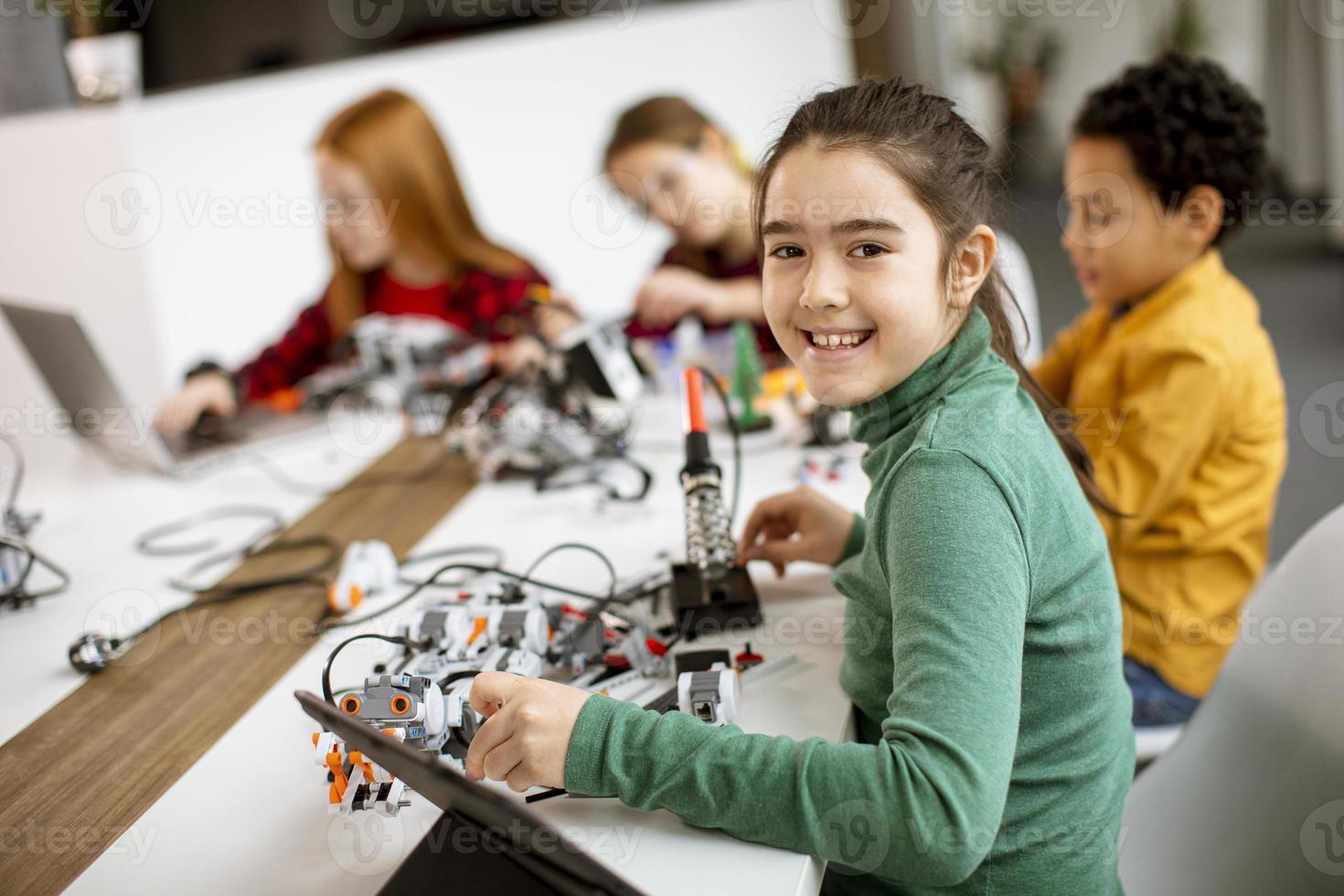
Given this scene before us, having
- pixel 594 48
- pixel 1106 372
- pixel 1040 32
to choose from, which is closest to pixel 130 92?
pixel 594 48

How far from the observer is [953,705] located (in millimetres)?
646

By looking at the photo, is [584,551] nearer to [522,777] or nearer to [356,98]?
[522,777]

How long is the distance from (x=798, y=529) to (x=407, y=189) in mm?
1426

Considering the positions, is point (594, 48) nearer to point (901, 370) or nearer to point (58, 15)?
point (58, 15)

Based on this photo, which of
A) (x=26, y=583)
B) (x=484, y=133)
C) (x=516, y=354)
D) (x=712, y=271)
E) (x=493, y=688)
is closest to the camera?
(x=493, y=688)

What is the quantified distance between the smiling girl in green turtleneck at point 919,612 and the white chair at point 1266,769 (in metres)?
0.16

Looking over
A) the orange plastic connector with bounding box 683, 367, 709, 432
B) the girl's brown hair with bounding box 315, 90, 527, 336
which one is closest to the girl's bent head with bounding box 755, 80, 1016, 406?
the orange plastic connector with bounding box 683, 367, 709, 432

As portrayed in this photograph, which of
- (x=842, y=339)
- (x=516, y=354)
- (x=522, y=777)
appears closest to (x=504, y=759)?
(x=522, y=777)

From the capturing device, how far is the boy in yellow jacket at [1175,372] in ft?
4.03

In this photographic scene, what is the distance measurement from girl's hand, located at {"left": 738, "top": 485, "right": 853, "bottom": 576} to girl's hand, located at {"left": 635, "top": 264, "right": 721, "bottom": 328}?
80cm

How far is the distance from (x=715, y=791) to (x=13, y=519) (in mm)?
1199

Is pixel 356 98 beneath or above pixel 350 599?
above

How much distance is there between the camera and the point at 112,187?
2.55m

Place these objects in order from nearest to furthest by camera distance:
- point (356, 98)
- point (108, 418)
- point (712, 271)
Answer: point (108, 418) → point (712, 271) → point (356, 98)
